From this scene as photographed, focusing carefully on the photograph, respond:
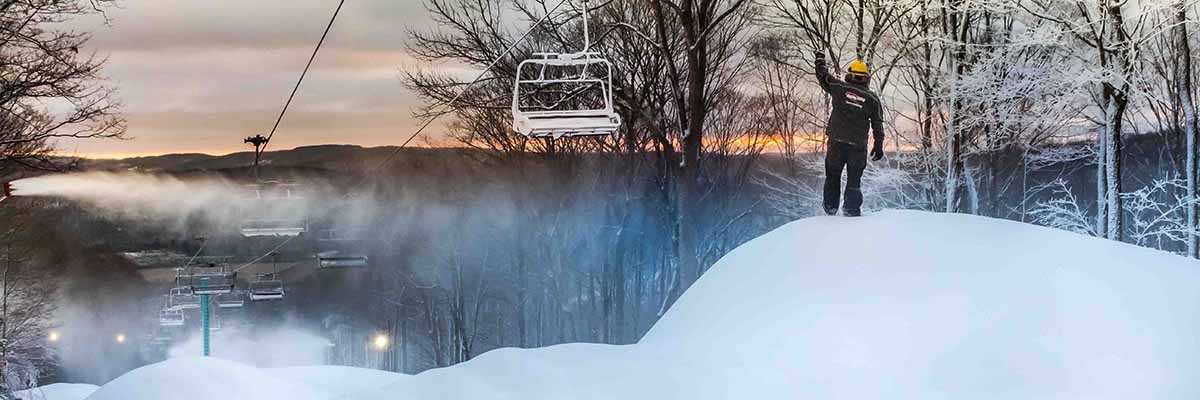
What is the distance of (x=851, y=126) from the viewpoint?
33.7 ft

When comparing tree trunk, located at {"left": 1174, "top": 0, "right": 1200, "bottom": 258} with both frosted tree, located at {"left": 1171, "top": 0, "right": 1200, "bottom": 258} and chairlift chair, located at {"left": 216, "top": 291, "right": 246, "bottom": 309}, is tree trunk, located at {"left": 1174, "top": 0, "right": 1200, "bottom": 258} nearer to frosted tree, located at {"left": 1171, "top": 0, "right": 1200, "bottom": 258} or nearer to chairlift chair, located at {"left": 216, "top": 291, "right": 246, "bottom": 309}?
frosted tree, located at {"left": 1171, "top": 0, "right": 1200, "bottom": 258}

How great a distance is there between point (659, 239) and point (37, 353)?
15.4m

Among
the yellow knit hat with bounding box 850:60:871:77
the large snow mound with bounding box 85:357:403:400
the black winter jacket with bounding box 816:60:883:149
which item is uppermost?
the yellow knit hat with bounding box 850:60:871:77

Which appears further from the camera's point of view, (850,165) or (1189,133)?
(1189,133)

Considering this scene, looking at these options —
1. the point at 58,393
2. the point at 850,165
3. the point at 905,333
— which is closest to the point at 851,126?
the point at 850,165

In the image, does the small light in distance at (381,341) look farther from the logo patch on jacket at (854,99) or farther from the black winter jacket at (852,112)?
the logo patch on jacket at (854,99)

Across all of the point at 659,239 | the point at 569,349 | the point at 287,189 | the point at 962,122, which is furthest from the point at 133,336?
the point at 569,349

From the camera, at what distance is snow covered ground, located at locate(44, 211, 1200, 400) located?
6.57 metres

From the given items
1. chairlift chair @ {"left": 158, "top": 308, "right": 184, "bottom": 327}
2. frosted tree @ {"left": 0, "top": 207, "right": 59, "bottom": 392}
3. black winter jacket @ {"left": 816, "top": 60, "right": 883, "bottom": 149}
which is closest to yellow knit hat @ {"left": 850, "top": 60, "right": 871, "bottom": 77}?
black winter jacket @ {"left": 816, "top": 60, "right": 883, "bottom": 149}

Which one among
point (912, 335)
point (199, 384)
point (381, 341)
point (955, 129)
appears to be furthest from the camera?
point (381, 341)

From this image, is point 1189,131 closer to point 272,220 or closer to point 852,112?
point 852,112

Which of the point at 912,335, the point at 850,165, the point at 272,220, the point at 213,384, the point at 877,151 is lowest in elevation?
the point at 213,384

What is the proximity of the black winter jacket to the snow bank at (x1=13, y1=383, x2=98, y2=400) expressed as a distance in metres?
14.3

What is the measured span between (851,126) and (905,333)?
11.4ft
